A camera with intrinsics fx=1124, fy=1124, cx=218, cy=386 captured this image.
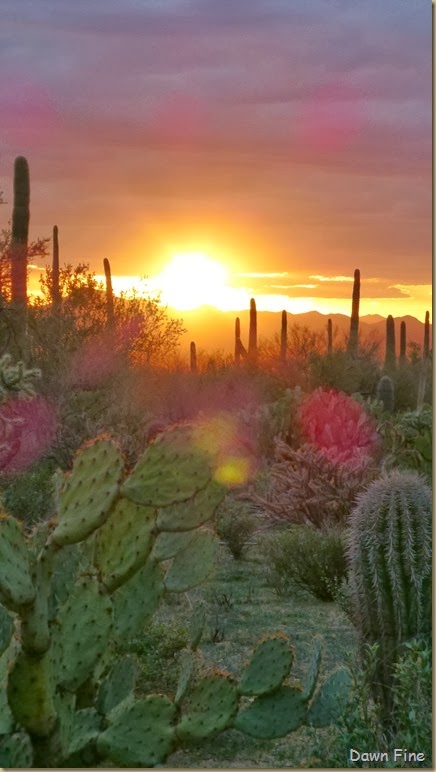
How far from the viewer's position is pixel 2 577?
138 inches

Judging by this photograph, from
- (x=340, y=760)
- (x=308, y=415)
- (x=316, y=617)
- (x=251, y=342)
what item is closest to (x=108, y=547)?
(x=340, y=760)

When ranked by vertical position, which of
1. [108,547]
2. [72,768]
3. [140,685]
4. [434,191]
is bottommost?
[140,685]

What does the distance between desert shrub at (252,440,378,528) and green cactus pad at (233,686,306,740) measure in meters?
5.55

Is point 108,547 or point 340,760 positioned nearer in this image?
point 108,547

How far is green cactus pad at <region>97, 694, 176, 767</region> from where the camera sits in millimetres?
4398

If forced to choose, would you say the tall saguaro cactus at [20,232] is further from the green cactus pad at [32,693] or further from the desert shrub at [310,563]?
the green cactus pad at [32,693]

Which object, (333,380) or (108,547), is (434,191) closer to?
(108,547)

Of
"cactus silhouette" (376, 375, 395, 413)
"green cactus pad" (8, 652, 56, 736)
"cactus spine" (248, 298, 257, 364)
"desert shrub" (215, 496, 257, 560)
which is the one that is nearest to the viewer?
"green cactus pad" (8, 652, 56, 736)

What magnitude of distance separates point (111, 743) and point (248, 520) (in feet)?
21.9

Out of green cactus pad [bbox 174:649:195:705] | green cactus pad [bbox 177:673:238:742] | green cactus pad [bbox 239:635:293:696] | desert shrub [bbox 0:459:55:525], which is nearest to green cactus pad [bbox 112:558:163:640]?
green cactus pad [bbox 174:649:195:705]

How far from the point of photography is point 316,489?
10.7m

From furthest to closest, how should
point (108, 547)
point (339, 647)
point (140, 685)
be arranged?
point (339, 647)
point (140, 685)
point (108, 547)

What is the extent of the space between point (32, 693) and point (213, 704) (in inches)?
39.6

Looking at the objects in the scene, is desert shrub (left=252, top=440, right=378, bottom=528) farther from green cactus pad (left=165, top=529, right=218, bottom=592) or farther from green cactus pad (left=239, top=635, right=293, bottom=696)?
green cactus pad (left=239, top=635, right=293, bottom=696)
